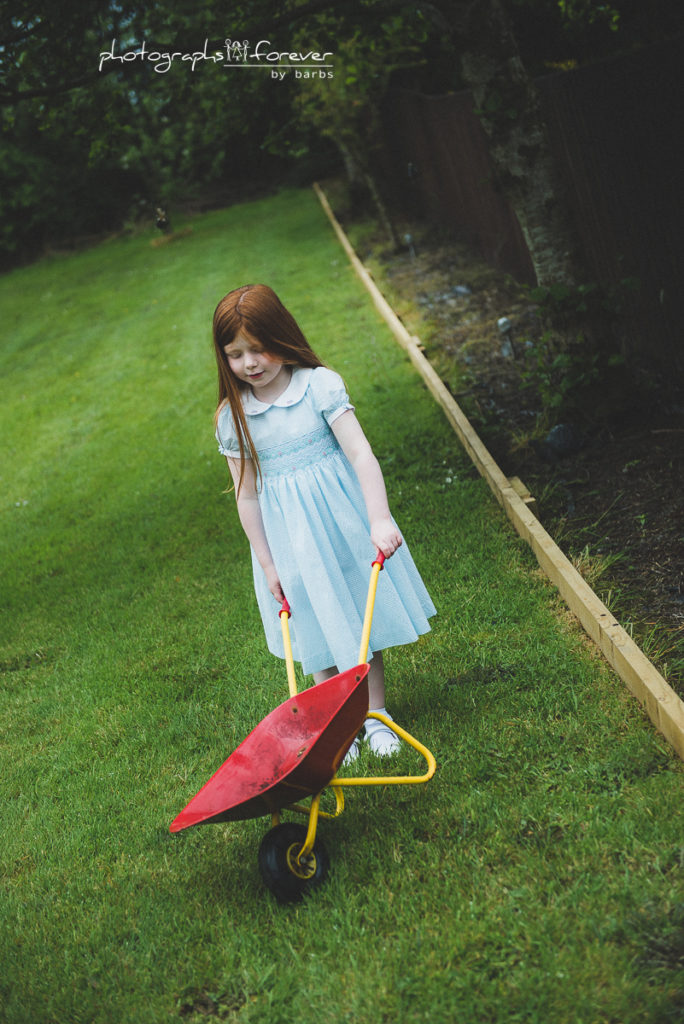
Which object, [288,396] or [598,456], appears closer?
[288,396]

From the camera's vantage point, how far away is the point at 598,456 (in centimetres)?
563

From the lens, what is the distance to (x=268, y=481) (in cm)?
339

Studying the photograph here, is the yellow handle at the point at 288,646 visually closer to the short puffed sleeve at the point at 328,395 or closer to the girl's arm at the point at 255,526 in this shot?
the girl's arm at the point at 255,526

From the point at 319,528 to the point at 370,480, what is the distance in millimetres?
275

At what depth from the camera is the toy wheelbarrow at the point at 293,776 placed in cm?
259

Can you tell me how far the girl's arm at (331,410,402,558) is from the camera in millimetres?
3070

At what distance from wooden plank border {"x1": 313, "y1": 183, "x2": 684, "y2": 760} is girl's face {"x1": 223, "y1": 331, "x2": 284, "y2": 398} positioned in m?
1.64

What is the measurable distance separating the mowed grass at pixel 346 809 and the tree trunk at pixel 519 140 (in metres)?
1.50

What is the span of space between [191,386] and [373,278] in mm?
3624

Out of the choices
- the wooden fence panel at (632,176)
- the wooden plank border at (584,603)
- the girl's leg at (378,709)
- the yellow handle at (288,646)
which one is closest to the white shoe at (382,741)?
the girl's leg at (378,709)

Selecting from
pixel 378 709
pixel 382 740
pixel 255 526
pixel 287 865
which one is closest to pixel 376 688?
pixel 378 709

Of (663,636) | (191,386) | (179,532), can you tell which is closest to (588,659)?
(663,636)

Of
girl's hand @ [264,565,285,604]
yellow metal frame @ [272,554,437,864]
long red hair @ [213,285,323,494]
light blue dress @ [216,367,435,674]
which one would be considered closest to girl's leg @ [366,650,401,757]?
light blue dress @ [216,367,435,674]

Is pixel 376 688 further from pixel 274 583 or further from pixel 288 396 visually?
pixel 288 396
